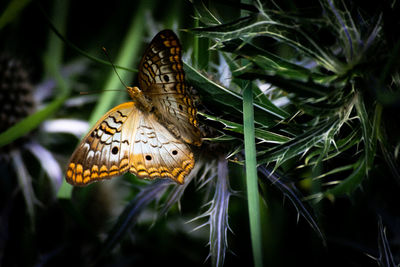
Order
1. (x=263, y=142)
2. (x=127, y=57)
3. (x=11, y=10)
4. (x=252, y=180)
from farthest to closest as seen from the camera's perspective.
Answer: (x=127, y=57), (x=11, y=10), (x=263, y=142), (x=252, y=180)

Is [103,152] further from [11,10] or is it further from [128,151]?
[11,10]

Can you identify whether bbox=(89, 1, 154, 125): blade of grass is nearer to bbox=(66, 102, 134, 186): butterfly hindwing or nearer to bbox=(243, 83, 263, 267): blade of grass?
bbox=(66, 102, 134, 186): butterfly hindwing

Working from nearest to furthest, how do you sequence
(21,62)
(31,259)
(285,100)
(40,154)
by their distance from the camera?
(285,100)
(31,259)
(40,154)
(21,62)

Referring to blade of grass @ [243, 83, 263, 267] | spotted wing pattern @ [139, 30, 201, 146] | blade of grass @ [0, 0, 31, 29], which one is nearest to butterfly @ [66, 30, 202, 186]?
spotted wing pattern @ [139, 30, 201, 146]

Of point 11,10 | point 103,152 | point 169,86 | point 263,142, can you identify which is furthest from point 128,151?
point 11,10

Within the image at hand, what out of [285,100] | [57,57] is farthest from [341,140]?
[57,57]

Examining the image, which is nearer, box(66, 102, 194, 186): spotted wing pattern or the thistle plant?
the thistle plant

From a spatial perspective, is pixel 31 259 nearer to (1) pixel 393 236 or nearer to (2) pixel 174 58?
(2) pixel 174 58
